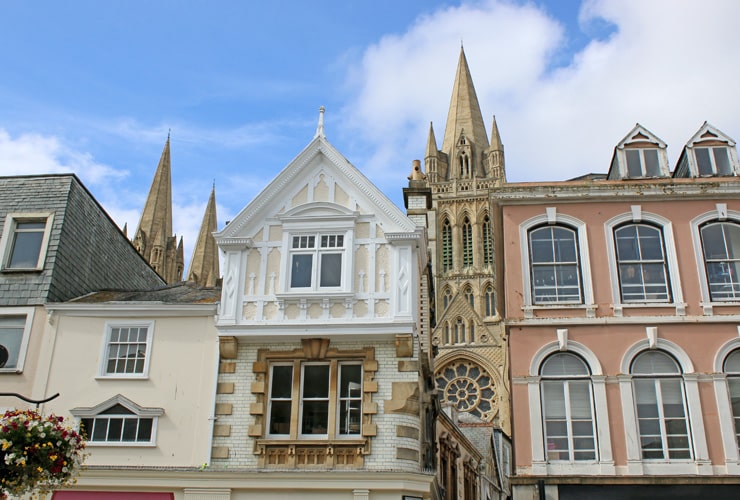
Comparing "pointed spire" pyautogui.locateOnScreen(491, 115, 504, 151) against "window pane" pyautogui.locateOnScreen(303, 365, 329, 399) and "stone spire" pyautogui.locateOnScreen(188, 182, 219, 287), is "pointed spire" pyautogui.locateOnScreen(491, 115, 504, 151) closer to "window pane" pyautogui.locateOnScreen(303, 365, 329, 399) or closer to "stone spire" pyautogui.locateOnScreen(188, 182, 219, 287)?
"stone spire" pyautogui.locateOnScreen(188, 182, 219, 287)

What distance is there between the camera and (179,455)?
18.1 meters

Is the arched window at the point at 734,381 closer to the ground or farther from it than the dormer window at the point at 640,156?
closer to the ground

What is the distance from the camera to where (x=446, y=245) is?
262 feet

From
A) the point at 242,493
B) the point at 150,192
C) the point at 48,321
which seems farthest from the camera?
the point at 150,192

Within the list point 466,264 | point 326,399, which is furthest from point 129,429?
point 466,264

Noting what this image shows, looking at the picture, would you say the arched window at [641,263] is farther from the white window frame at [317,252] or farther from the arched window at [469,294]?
the arched window at [469,294]

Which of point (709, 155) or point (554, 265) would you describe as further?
point (709, 155)

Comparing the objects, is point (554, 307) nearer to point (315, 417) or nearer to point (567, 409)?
point (567, 409)

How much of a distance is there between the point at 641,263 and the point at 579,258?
1.46 m

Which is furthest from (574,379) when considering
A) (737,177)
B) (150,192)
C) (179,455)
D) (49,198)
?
(150,192)

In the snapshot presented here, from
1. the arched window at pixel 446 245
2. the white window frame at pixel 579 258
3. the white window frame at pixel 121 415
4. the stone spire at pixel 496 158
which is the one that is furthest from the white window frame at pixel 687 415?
the stone spire at pixel 496 158

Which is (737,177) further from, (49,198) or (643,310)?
(49,198)

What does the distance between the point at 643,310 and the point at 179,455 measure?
11267 millimetres

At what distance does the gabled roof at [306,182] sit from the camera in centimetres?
1928
